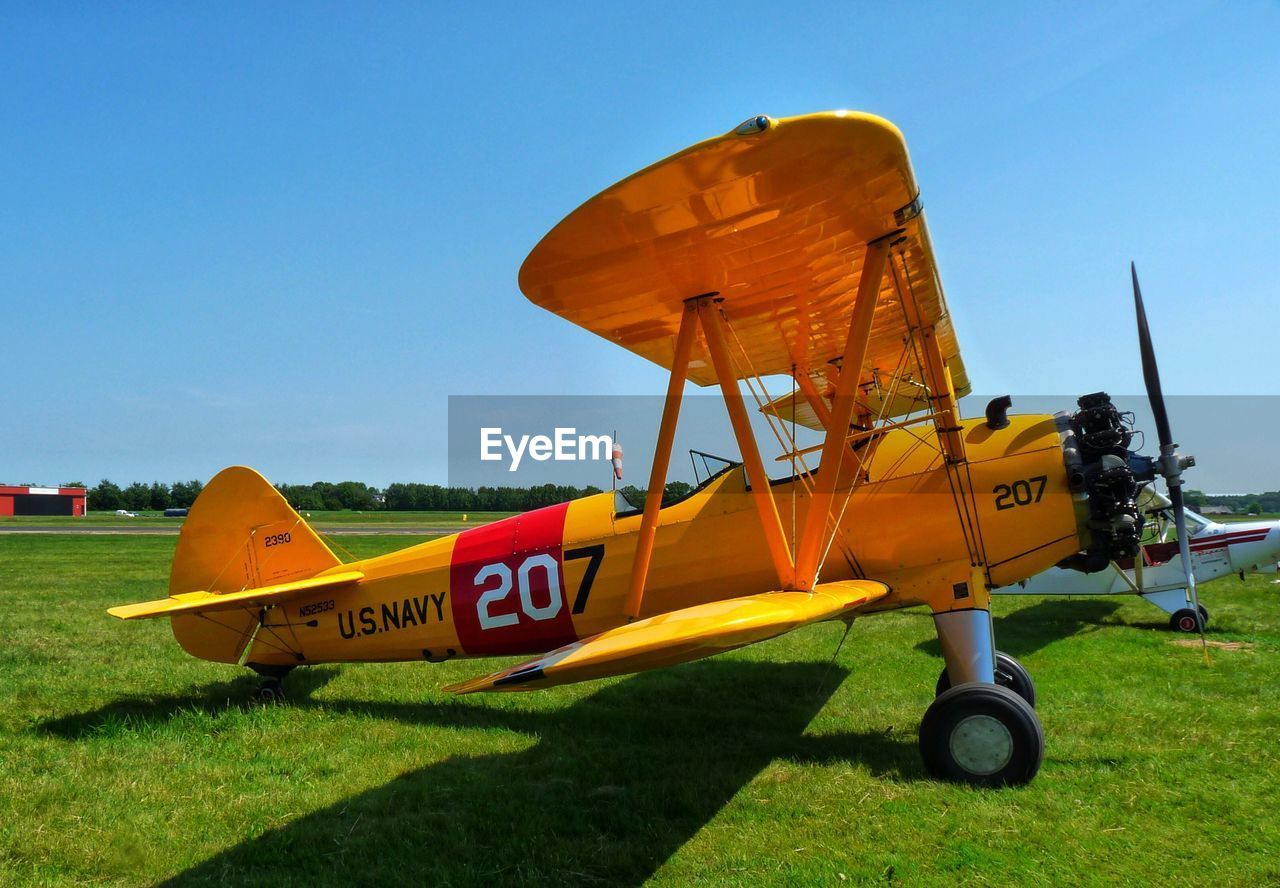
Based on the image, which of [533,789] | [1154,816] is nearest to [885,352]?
[1154,816]

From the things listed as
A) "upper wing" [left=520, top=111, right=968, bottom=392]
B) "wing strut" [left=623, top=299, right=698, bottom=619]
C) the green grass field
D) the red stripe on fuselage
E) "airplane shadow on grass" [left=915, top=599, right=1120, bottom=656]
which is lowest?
"airplane shadow on grass" [left=915, top=599, right=1120, bottom=656]

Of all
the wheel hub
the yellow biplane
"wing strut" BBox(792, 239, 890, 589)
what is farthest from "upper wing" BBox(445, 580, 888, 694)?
the wheel hub

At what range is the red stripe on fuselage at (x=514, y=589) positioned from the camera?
6.20 m

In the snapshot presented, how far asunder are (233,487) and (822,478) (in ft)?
18.9

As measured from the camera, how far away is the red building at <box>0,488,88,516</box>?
87688 mm

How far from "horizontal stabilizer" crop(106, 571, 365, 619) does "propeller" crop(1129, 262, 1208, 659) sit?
6438 mm

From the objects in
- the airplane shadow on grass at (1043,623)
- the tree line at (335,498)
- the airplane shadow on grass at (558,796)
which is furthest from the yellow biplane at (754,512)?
the tree line at (335,498)

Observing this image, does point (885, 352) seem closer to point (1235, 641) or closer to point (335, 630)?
point (335, 630)

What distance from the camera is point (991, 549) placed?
216 inches

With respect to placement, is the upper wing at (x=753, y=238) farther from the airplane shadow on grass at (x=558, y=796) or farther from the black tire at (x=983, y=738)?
the airplane shadow on grass at (x=558, y=796)

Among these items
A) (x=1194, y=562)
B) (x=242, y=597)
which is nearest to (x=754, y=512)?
(x=242, y=597)

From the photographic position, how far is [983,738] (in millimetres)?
4695

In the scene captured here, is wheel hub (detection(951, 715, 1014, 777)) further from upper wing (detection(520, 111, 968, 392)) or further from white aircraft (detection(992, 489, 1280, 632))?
white aircraft (detection(992, 489, 1280, 632))

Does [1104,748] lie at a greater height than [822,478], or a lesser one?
lesser
